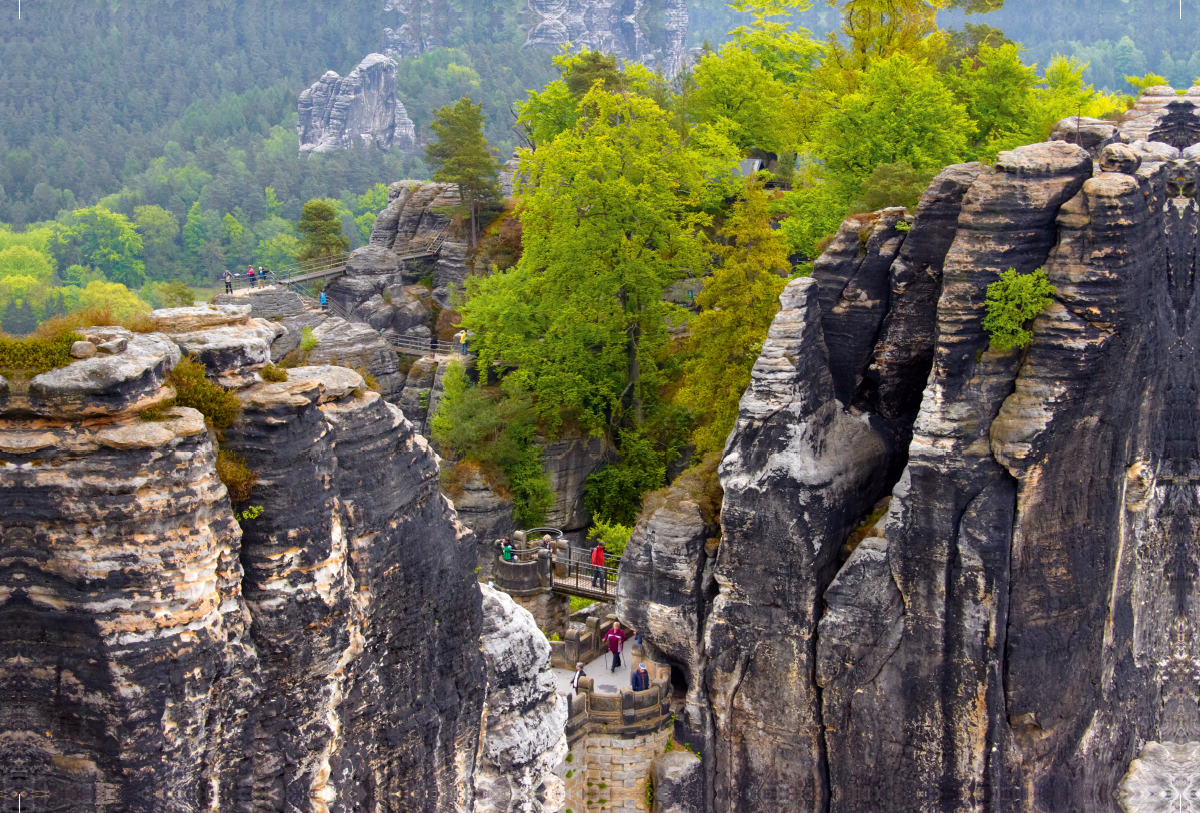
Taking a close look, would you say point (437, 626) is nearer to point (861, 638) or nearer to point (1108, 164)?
point (861, 638)

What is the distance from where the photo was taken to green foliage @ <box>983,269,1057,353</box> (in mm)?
19609

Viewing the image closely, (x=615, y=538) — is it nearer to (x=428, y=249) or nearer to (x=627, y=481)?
(x=627, y=481)

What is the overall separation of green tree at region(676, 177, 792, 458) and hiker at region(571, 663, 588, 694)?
605cm

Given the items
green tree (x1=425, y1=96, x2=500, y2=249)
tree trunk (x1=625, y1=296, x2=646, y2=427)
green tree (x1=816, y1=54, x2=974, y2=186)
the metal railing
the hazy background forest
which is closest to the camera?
green tree (x1=816, y1=54, x2=974, y2=186)

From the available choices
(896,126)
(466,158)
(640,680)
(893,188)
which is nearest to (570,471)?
(640,680)

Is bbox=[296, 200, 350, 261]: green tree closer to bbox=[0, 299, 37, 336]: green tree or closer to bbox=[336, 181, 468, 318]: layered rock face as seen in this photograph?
bbox=[336, 181, 468, 318]: layered rock face

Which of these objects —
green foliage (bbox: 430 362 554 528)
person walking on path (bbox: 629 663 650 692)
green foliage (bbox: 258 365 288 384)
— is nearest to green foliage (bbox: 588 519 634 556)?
green foliage (bbox: 430 362 554 528)

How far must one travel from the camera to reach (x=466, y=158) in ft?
147

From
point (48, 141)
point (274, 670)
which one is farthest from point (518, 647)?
point (48, 141)

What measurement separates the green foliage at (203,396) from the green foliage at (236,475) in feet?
0.88

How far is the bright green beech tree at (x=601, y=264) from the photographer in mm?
32469

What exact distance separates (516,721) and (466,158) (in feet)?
109

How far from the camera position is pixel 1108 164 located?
2034 cm

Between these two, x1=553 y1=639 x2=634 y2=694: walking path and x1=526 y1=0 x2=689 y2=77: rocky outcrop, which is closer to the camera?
x1=553 y1=639 x2=634 y2=694: walking path
